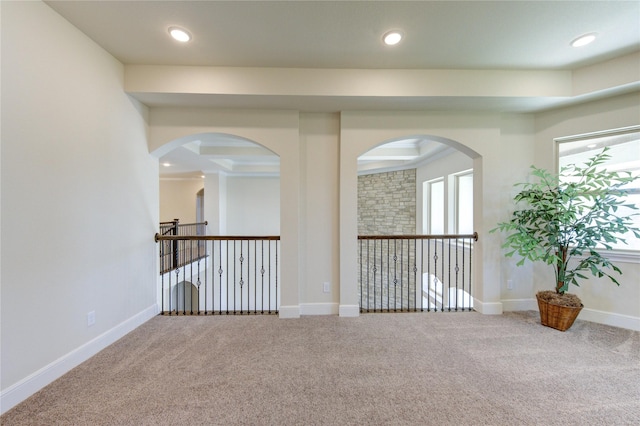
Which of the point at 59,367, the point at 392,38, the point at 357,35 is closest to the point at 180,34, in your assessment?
the point at 357,35

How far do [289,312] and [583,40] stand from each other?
152 inches

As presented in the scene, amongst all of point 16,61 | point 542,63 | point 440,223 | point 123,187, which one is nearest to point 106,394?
point 123,187

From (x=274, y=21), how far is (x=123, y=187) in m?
2.14

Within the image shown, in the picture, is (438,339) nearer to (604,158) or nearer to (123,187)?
(604,158)

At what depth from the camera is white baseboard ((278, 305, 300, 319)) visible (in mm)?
2768

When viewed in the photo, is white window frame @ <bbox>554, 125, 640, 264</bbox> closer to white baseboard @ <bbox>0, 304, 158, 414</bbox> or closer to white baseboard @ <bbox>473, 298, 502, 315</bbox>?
white baseboard @ <bbox>473, 298, 502, 315</bbox>

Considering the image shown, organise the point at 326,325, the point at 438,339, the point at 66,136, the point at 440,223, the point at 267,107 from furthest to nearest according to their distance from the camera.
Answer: the point at 440,223 → the point at 267,107 → the point at 326,325 → the point at 438,339 → the point at 66,136

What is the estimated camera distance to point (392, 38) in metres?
2.04

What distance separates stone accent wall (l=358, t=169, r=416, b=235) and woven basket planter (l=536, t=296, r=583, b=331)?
341 centimetres

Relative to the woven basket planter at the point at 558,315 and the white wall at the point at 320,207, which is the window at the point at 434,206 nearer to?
the woven basket planter at the point at 558,315

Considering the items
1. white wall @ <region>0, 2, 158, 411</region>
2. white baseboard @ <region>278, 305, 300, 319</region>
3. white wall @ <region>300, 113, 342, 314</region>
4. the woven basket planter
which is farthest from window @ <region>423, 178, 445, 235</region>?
white wall @ <region>0, 2, 158, 411</region>

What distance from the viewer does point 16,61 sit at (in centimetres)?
153

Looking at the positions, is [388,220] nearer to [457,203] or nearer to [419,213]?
[419,213]

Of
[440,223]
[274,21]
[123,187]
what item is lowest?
[440,223]
